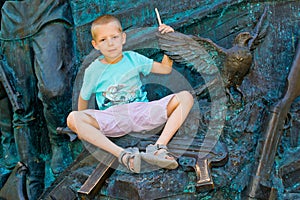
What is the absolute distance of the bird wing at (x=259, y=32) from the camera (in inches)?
145

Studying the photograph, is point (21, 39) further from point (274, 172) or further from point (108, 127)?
point (274, 172)

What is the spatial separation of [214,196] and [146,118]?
643 millimetres

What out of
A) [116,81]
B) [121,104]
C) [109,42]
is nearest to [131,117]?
[121,104]

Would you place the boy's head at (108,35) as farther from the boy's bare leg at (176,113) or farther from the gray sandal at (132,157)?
the gray sandal at (132,157)

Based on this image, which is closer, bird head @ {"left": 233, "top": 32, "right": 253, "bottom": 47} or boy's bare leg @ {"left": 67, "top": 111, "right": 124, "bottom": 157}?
boy's bare leg @ {"left": 67, "top": 111, "right": 124, "bottom": 157}

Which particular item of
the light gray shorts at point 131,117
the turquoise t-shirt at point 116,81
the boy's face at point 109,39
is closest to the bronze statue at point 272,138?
the light gray shorts at point 131,117

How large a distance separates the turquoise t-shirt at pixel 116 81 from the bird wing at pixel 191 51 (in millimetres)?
176

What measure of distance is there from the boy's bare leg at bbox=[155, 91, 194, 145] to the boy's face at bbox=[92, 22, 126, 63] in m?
0.50

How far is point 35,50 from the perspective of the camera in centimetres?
410

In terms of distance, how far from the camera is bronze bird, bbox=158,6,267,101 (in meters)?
3.56

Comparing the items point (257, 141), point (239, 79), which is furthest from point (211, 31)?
point (257, 141)

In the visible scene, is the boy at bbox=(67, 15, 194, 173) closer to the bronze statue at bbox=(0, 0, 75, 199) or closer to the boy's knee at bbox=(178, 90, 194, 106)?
the boy's knee at bbox=(178, 90, 194, 106)

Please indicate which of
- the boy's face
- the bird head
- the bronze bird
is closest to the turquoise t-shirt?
the boy's face

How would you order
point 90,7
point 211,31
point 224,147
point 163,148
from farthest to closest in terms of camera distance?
point 90,7, point 211,31, point 224,147, point 163,148
